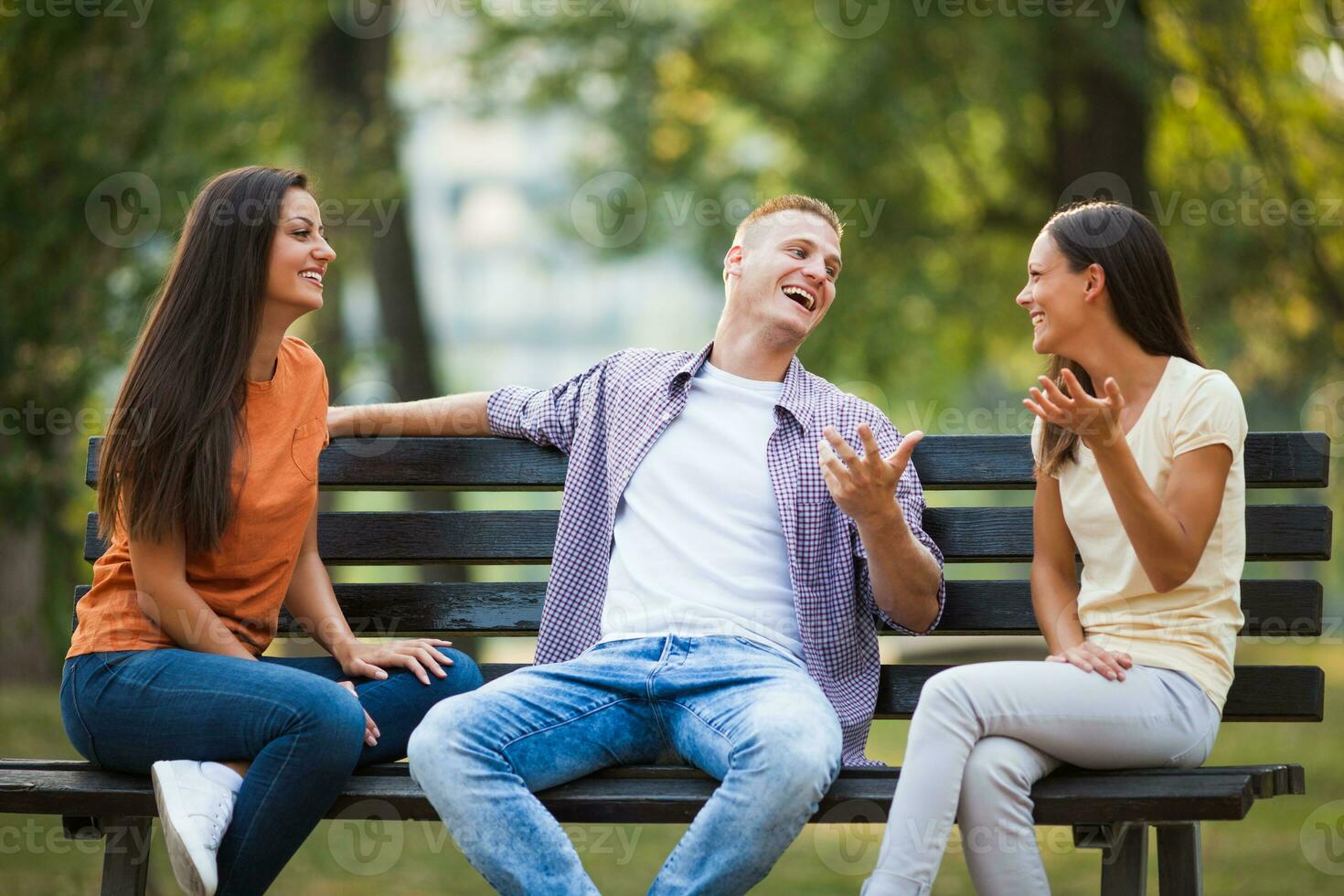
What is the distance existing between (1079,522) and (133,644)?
7.18 ft

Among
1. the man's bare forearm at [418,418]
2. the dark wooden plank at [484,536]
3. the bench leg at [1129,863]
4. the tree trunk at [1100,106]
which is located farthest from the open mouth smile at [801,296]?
the tree trunk at [1100,106]

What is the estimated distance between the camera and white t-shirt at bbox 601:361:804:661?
3484mm

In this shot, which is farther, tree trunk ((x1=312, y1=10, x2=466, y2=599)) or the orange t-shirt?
tree trunk ((x1=312, y1=10, x2=466, y2=599))

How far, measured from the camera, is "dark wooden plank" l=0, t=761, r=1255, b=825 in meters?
2.81

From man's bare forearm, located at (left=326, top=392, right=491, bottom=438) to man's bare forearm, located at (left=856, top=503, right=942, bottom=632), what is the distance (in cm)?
121

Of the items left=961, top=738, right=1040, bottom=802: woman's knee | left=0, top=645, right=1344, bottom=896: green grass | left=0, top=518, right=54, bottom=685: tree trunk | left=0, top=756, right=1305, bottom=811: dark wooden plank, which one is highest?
left=961, top=738, right=1040, bottom=802: woman's knee

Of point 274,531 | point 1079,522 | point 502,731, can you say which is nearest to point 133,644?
point 274,531

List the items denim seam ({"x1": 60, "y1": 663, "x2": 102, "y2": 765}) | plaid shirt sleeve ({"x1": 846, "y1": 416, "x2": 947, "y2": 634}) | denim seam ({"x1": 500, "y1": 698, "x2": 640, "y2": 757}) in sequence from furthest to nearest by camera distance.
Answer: plaid shirt sleeve ({"x1": 846, "y1": 416, "x2": 947, "y2": 634}) → denim seam ({"x1": 60, "y1": 663, "x2": 102, "y2": 765}) → denim seam ({"x1": 500, "y1": 698, "x2": 640, "y2": 757})

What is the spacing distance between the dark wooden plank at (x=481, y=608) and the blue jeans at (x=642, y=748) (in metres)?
0.50

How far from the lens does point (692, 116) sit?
40.7 feet

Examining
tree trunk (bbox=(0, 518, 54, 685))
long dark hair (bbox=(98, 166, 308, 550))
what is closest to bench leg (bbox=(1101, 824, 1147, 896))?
long dark hair (bbox=(98, 166, 308, 550))

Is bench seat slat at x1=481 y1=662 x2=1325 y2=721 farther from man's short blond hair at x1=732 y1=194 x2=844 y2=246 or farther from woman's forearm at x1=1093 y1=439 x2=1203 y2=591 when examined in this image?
man's short blond hair at x1=732 y1=194 x2=844 y2=246

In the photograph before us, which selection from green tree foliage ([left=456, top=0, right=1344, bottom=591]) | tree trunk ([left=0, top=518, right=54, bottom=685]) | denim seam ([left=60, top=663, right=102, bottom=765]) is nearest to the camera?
denim seam ([left=60, top=663, right=102, bottom=765])

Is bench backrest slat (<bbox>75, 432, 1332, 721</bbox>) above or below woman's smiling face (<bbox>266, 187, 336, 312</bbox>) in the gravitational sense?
below
